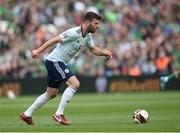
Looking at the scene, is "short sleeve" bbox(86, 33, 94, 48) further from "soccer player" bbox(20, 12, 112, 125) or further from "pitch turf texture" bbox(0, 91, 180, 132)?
"pitch turf texture" bbox(0, 91, 180, 132)

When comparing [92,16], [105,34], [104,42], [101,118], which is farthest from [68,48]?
[105,34]

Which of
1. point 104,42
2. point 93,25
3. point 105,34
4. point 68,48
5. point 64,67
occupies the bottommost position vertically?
point 104,42

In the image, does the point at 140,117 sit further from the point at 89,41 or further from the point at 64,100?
the point at 89,41

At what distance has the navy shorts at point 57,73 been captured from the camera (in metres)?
14.8

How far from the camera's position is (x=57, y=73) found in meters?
14.8

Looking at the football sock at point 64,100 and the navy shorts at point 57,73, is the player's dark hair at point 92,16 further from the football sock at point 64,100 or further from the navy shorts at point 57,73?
the football sock at point 64,100

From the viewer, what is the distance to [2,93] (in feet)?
94.0

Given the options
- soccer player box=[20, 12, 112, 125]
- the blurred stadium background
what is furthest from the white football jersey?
the blurred stadium background

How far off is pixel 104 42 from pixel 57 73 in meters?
15.3

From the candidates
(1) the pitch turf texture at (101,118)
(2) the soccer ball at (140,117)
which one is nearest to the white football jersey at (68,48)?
(1) the pitch turf texture at (101,118)

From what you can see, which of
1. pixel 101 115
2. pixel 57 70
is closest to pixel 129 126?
pixel 57 70

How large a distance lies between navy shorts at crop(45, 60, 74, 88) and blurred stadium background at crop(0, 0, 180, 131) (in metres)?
13.7

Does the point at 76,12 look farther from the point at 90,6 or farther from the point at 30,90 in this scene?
the point at 30,90

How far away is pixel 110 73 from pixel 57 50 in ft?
47.5
